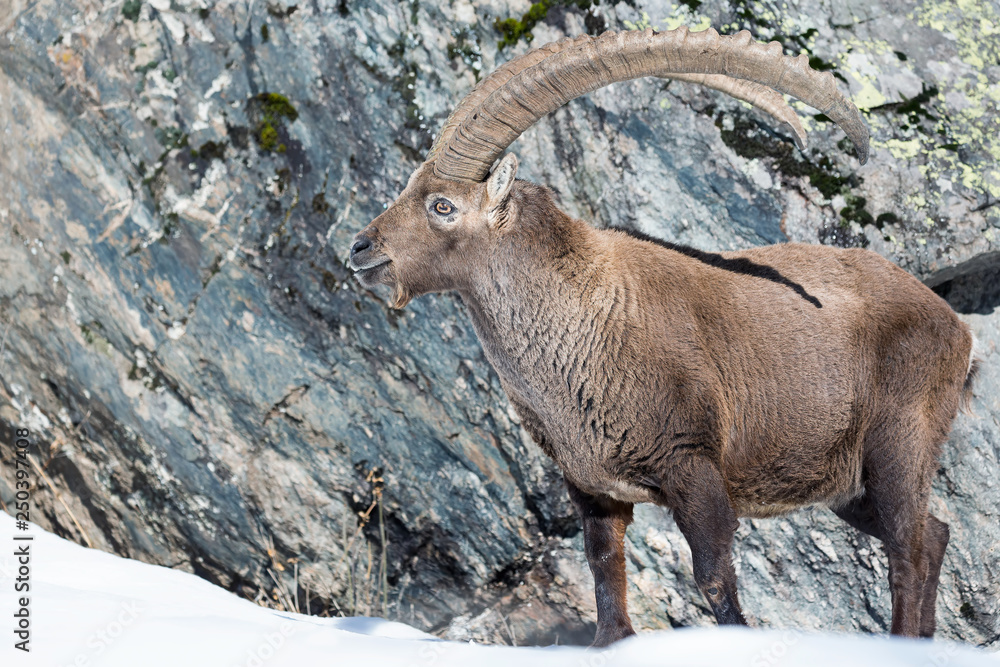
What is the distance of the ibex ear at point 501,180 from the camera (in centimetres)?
468

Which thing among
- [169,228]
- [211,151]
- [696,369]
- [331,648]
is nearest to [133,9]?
[211,151]

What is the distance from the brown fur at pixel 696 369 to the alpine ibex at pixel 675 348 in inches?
0.5

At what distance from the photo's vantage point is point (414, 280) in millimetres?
4812

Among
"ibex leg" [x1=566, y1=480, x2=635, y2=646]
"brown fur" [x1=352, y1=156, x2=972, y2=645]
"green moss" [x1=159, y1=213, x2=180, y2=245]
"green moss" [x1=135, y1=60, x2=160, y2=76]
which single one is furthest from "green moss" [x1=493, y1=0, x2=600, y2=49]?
"ibex leg" [x1=566, y1=480, x2=635, y2=646]

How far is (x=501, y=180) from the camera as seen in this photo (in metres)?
4.71

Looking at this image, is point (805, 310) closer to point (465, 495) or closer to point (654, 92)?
point (654, 92)

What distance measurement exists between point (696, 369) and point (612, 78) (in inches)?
63.2

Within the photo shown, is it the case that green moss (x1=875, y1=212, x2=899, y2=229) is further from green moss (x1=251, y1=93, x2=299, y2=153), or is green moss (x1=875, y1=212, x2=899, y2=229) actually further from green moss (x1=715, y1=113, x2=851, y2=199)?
green moss (x1=251, y1=93, x2=299, y2=153)

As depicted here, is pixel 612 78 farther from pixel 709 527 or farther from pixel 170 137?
pixel 170 137

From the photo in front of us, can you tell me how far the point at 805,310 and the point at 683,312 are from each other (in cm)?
82

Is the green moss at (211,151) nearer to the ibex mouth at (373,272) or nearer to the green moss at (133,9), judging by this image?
the green moss at (133,9)

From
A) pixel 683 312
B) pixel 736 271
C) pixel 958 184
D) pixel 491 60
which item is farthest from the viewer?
pixel 491 60

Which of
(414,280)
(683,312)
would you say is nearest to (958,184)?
Result: (683,312)

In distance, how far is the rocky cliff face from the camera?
240 inches
